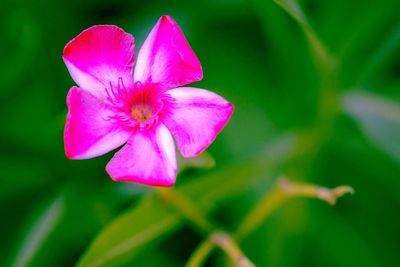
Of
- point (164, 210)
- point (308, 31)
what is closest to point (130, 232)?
point (164, 210)

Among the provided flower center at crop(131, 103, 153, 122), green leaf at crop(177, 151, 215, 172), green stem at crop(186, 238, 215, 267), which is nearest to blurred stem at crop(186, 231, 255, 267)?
green stem at crop(186, 238, 215, 267)

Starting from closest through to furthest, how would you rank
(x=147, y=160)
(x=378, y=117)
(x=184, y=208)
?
(x=147, y=160)
(x=184, y=208)
(x=378, y=117)

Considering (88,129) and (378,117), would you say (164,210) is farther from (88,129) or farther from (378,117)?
(378,117)

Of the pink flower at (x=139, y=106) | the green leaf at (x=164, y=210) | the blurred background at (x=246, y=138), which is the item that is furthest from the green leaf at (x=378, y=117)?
the pink flower at (x=139, y=106)

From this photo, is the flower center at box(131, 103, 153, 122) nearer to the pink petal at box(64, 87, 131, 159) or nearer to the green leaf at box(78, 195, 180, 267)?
the pink petal at box(64, 87, 131, 159)

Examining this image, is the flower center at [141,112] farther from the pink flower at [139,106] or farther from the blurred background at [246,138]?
the blurred background at [246,138]

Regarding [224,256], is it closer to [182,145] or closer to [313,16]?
[182,145]
